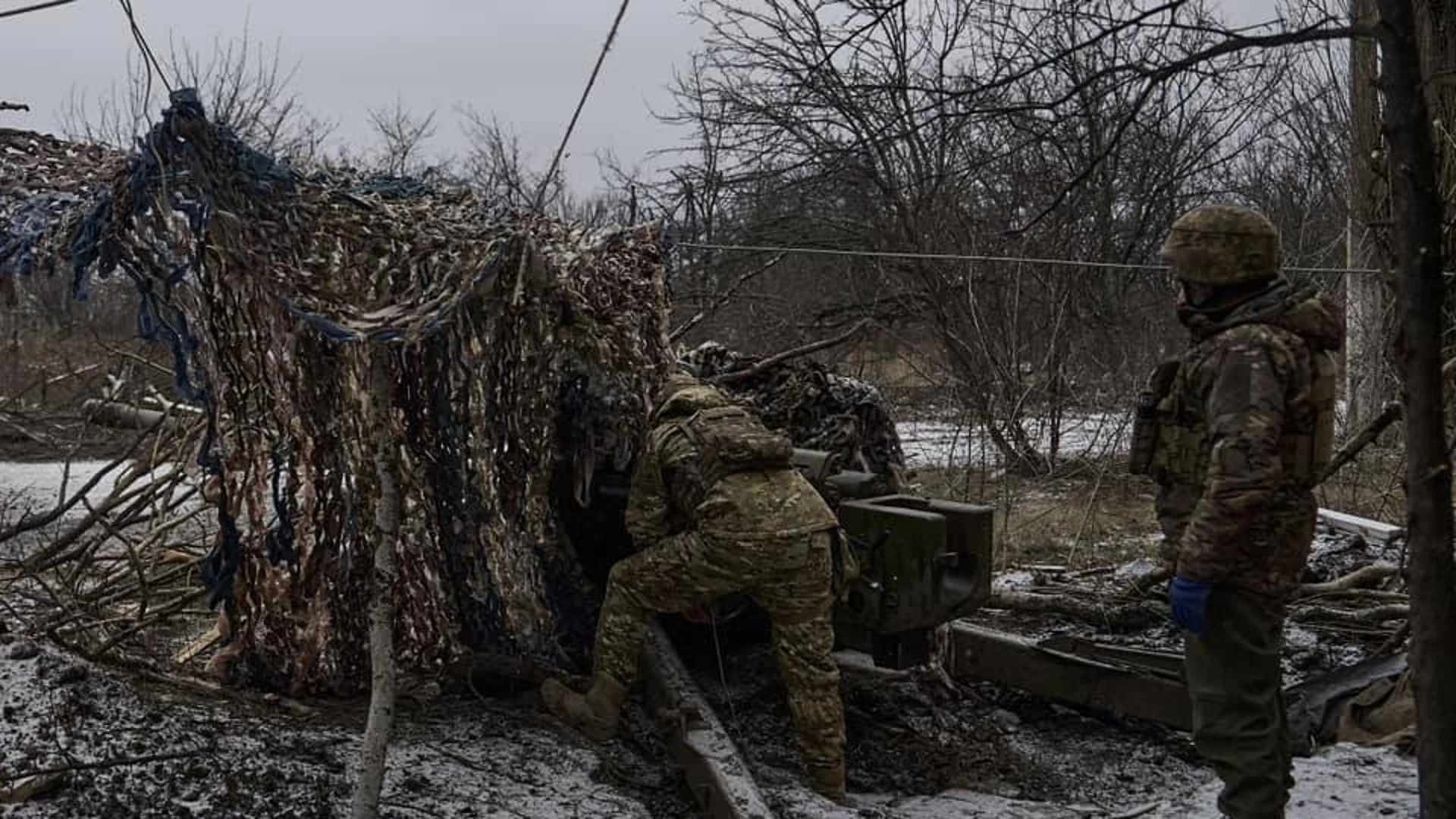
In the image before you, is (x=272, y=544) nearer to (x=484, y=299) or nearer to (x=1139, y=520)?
(x=484, y=299)

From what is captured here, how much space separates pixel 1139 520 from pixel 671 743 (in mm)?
6769

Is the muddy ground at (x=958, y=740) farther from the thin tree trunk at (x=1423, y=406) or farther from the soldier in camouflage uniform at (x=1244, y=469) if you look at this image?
the thin tree trunk at (x=1423, y=406)

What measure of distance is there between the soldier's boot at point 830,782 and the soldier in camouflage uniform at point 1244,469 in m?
1.38

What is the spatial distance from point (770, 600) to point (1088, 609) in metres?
2.81

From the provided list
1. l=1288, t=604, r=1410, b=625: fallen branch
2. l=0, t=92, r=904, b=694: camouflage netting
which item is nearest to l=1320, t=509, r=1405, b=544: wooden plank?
l=1288, t=604, r=1410, b=625: fallen branch

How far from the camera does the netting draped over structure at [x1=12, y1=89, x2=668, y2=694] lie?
4.05 meters

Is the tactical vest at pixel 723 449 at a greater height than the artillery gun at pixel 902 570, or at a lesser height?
greater

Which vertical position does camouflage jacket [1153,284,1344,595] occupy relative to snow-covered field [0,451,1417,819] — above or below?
above

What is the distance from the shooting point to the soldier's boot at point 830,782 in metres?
4.93

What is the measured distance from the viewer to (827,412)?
6613mm

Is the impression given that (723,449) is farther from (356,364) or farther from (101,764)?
(101,764)

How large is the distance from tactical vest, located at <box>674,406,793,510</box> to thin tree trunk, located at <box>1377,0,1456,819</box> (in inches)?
108

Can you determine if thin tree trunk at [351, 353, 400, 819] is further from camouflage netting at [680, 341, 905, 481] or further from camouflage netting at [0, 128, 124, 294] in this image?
camouflage netting at [680, 341, 905, 481]

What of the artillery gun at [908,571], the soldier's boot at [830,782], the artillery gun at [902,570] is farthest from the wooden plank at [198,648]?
the artillery gun at [908,571]
